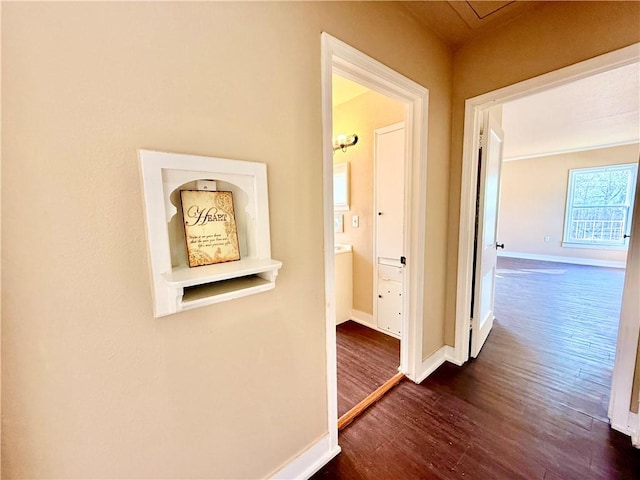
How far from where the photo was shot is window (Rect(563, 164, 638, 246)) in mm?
5352


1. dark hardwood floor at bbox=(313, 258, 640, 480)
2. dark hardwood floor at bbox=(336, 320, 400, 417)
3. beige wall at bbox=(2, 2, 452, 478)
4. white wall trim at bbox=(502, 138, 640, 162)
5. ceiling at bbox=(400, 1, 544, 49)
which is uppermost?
white wall trim at bbox=(502, 138, 640, 162)

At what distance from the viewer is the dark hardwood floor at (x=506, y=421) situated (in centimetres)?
131

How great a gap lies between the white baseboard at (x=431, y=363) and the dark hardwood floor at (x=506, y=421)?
44mm

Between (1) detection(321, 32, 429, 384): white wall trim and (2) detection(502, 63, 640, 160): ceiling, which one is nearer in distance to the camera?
(1) detection(321, 32, 429, 384): white wall trim

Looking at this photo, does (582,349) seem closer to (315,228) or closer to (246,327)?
(315,228)

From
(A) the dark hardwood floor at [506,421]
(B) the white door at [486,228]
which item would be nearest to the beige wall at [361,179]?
(B) the white door at [486,228]

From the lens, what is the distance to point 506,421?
159cm

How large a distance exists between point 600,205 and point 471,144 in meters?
6.27

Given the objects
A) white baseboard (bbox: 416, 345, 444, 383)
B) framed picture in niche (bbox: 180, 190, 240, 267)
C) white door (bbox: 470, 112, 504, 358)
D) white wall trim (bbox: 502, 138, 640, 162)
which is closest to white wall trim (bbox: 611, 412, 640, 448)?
white door (bbox: 470, 112, 504, 358)

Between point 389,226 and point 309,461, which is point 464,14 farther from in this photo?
point 309,461

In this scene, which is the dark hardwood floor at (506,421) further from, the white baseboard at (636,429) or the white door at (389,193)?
the white door at (389,193)

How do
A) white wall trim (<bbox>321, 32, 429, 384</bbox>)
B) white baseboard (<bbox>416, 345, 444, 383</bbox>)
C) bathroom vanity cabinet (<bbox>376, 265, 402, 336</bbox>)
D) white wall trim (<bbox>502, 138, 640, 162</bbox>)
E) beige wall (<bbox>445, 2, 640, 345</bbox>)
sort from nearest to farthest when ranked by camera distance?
white wall trim (<bbox>321, 32, 429, 384</bbox>) < beige wall (<bbox>445, 2, 640, 345</bbox>) < white baseboard (<bbox>416, 345, 444, 383</bbox>) < bathroom vanity cabinet (<bbox>376, 265, 402, 336</bbox>) < white wall trim (<bbox>502, 138, 640, 162</bbox>)

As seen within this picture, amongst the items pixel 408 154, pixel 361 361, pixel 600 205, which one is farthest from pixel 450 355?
pixel 600 205

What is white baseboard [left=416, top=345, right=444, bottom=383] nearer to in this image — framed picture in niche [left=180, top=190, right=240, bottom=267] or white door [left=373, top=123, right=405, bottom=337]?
white door [left=373, top=123, right=405, bottom=337]
